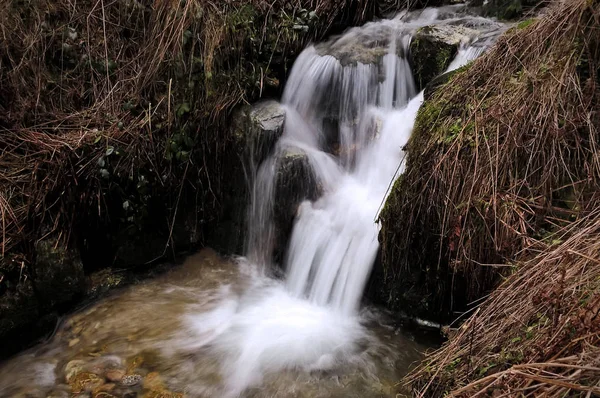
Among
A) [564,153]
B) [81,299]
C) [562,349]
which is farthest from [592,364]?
[81,299]

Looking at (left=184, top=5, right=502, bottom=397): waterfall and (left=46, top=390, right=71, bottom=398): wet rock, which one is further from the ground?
(left=184, top=5, right=502, bottom=397): waterfall

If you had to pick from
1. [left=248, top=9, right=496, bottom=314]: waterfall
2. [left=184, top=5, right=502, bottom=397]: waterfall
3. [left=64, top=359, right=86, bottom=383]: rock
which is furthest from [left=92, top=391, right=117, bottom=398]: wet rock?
[left=248, top=9, right=496, bottom=314]: waterfall

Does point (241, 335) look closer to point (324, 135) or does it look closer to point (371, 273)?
point (371, 273)

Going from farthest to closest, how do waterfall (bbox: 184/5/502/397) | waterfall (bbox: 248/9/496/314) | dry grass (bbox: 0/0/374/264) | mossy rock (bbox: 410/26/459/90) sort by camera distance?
mossy rock (bbox: 410/26/459/90)
dry grass (bbox: 0/0/374/264)
waterfall (bbox: 248/9/496/314)
waterfall (bbox: 184/5/502/397)

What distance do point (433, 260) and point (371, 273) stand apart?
0.60 meters

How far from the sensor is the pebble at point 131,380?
2.70 metres

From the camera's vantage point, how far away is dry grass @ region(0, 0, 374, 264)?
366 cm

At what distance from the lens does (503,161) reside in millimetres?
2537

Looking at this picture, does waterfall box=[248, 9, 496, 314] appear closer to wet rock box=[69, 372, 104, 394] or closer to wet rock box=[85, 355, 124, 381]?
wet rock box=[85, 355, 124, 381]

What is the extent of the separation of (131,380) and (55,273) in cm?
121

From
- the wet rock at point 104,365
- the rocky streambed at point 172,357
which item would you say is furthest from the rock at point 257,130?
the wet rock at point 104,365

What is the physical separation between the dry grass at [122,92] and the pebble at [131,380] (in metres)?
1.39

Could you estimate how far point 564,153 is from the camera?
2410mm

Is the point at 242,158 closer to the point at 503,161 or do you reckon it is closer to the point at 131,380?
the point at 131,380
